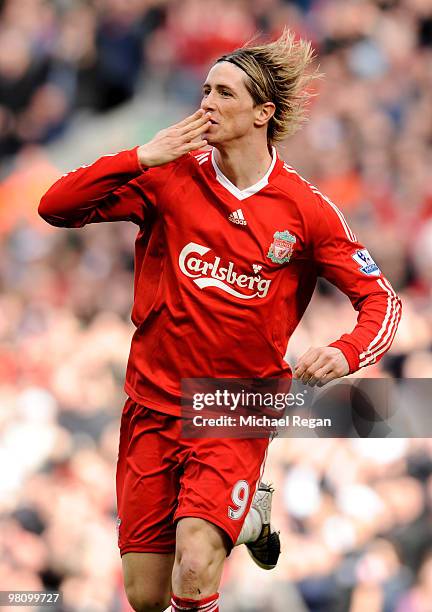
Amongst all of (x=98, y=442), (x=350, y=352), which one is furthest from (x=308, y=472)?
(x=350, y=352)

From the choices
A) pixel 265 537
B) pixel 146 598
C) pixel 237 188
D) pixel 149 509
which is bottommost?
pixel 146 598

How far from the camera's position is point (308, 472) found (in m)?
7.05

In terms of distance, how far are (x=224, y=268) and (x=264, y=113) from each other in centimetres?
66

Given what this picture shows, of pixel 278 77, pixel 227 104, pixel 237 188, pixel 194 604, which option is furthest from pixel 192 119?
pixel 194 604

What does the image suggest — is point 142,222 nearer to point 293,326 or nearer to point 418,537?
point 293,326

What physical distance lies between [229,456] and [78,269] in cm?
405

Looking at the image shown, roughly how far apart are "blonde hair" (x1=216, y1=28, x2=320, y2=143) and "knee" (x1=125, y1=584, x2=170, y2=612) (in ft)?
6.12

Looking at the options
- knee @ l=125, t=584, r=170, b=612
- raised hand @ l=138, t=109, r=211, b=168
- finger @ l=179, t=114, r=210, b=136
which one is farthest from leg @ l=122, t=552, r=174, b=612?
finger @ l=179, t=114, r=210, b=136

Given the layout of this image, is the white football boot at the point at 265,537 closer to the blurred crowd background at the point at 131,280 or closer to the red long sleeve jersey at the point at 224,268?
the red long sleeve jersey at the point at 224,268

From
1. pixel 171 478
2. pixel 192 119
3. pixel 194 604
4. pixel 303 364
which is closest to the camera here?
pixel 303 364

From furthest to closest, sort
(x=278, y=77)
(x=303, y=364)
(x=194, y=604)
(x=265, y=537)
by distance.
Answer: (x=265, y=537)
(x=278, y=77)
(x=194, y=604)
(x=303, y=364)

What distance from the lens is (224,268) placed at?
454cm

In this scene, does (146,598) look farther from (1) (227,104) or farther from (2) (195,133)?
(1) (227,104)

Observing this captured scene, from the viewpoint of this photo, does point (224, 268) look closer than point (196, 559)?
No
